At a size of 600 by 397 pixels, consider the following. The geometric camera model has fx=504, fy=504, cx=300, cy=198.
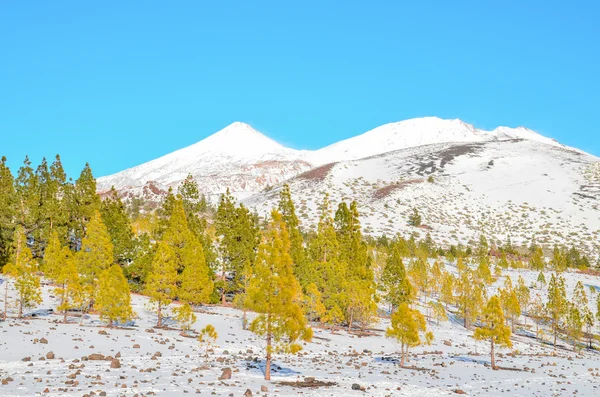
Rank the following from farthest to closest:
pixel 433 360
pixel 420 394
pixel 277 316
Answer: pixel 433 360, pixel 277 316, pixel 420 394

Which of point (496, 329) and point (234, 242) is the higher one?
point (234, 242)

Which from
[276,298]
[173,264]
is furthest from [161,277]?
[276,298]

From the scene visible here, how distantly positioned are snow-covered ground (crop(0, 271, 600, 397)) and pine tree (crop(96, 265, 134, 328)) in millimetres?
1401

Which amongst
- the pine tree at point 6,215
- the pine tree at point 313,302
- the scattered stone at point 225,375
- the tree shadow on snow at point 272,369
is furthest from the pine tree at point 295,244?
the scattered stone at point 225,375

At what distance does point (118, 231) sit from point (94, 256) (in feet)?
48.2

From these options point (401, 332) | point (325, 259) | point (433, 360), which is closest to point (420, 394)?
point (401, 332)

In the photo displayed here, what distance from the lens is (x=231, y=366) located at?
33219mm

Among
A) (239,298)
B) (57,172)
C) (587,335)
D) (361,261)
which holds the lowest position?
(587,335)

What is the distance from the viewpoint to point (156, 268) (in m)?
46.9

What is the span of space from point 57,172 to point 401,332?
51.1 m

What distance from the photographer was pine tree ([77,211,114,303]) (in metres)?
46.9

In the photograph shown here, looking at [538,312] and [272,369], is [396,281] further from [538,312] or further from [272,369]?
[272,369]

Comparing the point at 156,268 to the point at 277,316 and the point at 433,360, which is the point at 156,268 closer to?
the point at 277,316

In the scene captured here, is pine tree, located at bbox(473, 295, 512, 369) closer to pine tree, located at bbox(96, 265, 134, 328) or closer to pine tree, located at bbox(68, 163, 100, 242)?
pine tree, located at bbox(96, 265, 134, 328)
